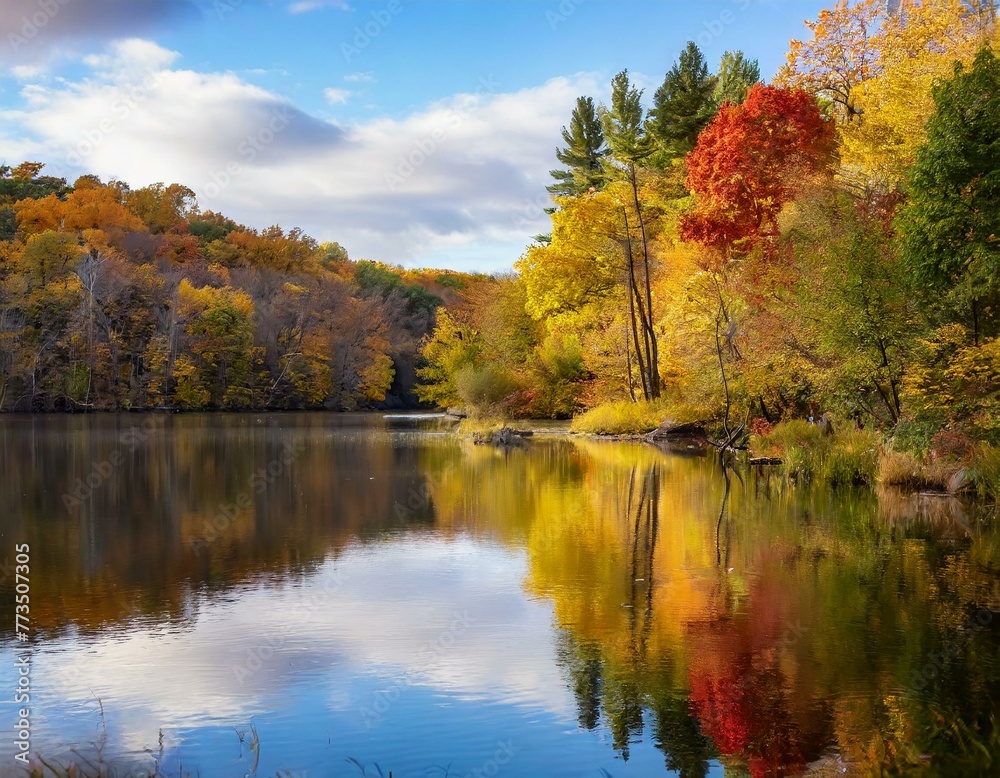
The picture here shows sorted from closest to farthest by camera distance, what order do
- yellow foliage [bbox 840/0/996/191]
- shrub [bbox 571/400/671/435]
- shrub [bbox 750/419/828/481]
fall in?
shrub [bbox 750/419/828/481], yellow foliage [bbox 840/0/996/191], shrub [bbox 571/400/671/435]

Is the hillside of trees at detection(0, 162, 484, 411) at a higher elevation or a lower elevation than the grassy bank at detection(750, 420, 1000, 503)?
higher

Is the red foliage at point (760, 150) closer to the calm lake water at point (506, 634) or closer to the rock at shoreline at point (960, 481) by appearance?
the rock at shoreline at point (960, 481)

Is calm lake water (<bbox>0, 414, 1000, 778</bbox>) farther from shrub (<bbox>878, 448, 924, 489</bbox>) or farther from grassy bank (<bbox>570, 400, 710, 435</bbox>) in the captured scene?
grassy bank (<bbox>570, 400, 710, 435</bbox>)

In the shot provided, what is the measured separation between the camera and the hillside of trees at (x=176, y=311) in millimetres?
57688

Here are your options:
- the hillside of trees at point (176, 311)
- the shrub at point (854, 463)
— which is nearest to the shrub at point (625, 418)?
the shrub at point (854, 463)

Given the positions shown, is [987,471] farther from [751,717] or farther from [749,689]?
[751,717]

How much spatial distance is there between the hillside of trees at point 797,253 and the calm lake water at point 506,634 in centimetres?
386

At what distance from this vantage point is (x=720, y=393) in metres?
29.7

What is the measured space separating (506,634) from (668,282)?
1084 inches

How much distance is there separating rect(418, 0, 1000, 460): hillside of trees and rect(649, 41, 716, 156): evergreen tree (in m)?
0.11

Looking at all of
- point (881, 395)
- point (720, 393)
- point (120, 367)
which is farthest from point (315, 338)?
point (881, 395)

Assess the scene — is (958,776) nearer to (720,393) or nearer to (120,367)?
(720,393)

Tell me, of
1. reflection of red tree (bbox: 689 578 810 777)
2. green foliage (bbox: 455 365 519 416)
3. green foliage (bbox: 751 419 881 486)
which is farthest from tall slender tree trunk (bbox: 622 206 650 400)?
reflection of red tree (bbox: 689 578 810 777)

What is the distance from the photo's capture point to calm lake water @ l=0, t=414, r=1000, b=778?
20.0ft
